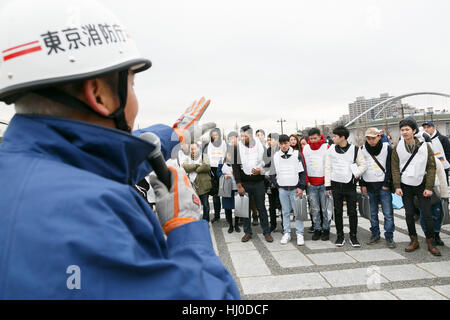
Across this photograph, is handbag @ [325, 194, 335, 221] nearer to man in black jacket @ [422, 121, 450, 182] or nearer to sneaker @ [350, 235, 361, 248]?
sneaker @ [350, 235, 361, 248]

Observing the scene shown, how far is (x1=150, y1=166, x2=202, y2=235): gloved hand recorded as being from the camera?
1.04 metres

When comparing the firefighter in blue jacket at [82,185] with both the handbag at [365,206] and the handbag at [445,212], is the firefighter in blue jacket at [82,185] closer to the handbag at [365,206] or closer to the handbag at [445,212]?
the handbag at [365,206]

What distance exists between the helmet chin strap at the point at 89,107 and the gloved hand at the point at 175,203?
25 centimetres

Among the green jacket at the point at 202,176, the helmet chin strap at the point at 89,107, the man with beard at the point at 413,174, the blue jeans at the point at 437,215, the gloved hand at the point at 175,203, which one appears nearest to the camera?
the helmet chin strap at the point at 89,107

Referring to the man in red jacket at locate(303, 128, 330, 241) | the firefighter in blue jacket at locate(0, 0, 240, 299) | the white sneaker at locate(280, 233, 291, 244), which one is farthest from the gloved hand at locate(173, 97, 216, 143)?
the white sneaker at locate(280, 233, 291, 244)

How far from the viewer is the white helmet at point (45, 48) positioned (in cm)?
91

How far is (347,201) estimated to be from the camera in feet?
17.6

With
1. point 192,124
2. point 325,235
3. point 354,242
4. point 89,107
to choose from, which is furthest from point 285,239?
point 89,107

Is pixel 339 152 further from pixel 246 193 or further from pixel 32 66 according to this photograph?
pixel 32 66

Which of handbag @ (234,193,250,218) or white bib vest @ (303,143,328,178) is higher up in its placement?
white bib vest @ (303,143,328,178)

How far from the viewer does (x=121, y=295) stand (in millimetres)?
667

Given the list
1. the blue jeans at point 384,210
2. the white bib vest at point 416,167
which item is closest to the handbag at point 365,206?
the blue jeans at point 384,210
